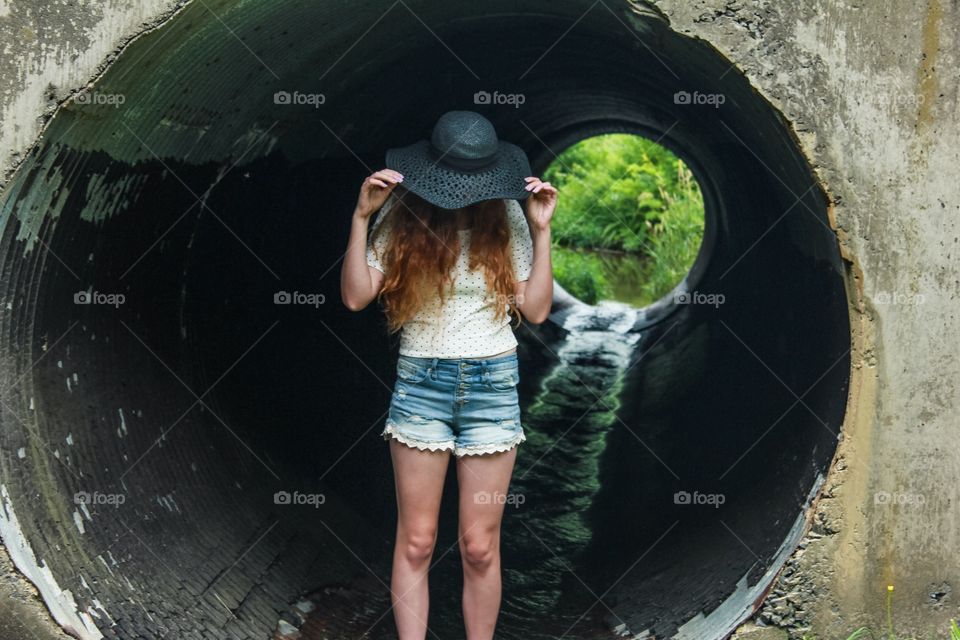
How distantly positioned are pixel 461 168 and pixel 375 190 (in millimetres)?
300

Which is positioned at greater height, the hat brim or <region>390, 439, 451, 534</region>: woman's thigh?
the hat brim

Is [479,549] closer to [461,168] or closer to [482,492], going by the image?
[482,492]

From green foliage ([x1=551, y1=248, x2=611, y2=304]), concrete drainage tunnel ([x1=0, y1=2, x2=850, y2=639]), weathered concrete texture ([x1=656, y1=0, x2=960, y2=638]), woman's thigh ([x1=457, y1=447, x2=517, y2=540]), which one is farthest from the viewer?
green foliage ([x1=551, y1=248, x2=611, y2=304])

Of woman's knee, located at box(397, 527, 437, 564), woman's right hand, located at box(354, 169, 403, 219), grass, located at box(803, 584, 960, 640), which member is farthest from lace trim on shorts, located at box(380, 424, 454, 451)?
grass, located at box(803, 584, 960, 640)

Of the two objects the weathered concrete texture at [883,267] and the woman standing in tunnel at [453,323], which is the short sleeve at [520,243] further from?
the weathered concrete texture at [883,267]

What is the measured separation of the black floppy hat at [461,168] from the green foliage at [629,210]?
31.5 feet

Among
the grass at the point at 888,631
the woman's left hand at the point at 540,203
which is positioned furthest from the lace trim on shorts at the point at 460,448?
the grass at the point at 888,631

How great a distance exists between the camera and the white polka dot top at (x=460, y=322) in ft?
12.0

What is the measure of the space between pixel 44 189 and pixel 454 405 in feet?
5.10

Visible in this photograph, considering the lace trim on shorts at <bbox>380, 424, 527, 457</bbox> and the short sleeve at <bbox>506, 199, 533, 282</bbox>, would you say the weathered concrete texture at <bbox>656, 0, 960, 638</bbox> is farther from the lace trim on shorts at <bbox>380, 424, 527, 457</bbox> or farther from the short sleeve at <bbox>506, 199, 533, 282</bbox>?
the lace trim on shorts at <bbox>380, 424, 527, 457</bbox>

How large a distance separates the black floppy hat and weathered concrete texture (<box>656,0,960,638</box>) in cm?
72

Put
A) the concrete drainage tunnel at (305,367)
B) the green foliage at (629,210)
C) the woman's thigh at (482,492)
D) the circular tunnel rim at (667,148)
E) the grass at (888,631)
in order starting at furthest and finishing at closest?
1. the green foliage at (629,210)
2. the circular tunnel rim at (667,148)
3. the concrete drainage tunnel at (305,367)
4. the grass at (888,631)
5. the woman's thigh at (482,492)

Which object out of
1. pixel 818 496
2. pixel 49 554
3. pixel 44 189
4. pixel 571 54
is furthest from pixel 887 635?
pixel 571 54

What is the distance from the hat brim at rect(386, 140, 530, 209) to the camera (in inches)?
144
